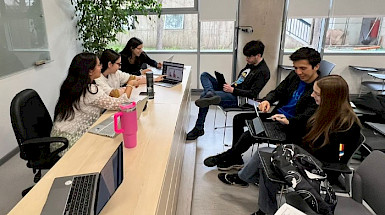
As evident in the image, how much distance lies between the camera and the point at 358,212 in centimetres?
141

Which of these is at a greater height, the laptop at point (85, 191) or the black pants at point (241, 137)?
the laptop at point (85, 191)

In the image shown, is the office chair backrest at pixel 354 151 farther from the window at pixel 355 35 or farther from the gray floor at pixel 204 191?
the window at pixel 355 35

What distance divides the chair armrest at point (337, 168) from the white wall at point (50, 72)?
2.82m

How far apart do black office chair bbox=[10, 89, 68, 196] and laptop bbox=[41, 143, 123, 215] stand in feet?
2.58

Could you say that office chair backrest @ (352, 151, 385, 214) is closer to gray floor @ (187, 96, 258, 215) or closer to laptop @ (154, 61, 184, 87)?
gray floor @ (187, 96, 258, 215)

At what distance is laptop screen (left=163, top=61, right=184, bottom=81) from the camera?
274cm

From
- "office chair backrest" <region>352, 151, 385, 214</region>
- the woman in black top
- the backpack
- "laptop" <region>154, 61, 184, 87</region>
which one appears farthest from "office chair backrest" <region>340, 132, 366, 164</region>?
the woman in black top

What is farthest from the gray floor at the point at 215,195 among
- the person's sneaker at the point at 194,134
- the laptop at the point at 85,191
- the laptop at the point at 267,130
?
the laptop at the point at 85,191

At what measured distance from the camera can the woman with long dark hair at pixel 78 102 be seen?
177cm

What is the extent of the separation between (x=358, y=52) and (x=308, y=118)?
331 centimetres

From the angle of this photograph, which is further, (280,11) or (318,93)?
(280,11)

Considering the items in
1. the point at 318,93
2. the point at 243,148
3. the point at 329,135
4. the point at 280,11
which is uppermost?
the point at 280,11

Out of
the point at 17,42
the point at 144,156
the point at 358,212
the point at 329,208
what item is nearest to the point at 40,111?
the point at 144,156

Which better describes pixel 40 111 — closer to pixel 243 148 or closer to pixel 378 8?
pixel 243 148
